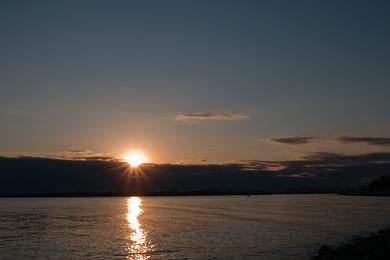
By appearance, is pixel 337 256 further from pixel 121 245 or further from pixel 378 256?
pixel 121 245

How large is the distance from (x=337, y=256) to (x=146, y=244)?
2169 cm

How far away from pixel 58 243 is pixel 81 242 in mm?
2360

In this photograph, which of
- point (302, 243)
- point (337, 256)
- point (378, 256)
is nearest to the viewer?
point (378, 256)

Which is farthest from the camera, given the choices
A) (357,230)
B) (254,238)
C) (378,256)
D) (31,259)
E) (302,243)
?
(357,230)

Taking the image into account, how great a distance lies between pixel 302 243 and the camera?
44.6 m

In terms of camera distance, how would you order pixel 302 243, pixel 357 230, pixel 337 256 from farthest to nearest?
1. pixel 357 230
2. pixel 302 243
3. pixel 337 256

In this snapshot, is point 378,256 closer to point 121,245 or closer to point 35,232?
point 121,245

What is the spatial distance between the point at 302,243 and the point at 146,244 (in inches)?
630

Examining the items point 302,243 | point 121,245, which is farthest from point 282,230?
point 121,245

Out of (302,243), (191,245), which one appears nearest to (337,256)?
(302,243)

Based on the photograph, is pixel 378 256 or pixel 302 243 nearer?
pixel 378 256

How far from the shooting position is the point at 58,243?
Answer: 46.6 meters

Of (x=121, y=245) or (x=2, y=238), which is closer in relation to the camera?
(x=121, y=245)

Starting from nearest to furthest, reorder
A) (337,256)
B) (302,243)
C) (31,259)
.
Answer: (337,256)
(31,259)
(302,243)
